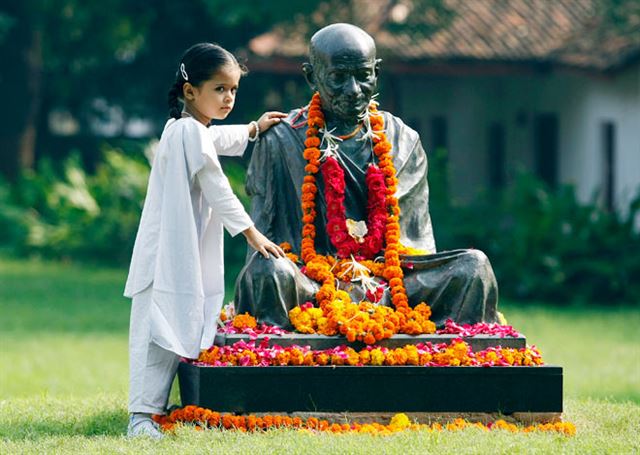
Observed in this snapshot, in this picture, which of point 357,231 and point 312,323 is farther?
point 357,231

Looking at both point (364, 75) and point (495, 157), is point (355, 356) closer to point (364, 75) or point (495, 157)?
point (364, 75)

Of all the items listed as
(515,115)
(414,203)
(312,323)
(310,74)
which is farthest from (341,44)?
(515,115)

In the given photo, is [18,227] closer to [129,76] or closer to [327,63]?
[129,76]

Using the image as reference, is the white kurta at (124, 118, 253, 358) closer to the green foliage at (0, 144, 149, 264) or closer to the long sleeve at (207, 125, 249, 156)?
the long sleeve at (207, 125, 249, 156)

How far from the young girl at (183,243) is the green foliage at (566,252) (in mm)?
10232

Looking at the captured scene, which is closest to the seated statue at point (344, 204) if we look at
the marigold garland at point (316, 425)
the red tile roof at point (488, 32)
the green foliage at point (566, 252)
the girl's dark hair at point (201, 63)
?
the marigold garland at point (316, 425)

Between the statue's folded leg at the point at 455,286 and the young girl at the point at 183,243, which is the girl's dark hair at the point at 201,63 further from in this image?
the statue's folded leg at the point at 455,286

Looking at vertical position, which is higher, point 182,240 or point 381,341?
point 182,240

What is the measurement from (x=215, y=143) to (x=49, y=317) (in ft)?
29.4

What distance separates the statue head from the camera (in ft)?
Result: 28.0

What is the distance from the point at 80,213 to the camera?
23578 mm

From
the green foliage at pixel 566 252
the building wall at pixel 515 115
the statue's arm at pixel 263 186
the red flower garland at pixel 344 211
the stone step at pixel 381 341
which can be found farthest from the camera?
the building wall at pixel 515 115

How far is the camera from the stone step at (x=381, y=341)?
7977mm

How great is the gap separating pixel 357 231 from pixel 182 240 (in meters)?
1.20
